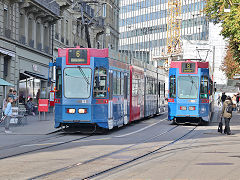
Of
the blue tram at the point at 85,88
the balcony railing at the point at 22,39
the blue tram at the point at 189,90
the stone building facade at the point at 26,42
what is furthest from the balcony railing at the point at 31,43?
the blue tram at the point at 85,88

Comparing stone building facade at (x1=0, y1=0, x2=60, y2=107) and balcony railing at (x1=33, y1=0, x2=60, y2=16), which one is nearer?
stone building facade at (x1=0, y1=0, x2=60, y2=107)

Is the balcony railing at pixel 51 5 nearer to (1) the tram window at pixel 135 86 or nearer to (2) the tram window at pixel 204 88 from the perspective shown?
(1) the tram window at pixel 135 86

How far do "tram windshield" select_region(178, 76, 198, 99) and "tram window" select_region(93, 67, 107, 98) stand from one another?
24.1 ft

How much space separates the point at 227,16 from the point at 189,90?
4.21m

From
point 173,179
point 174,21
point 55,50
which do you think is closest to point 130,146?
point 173,179

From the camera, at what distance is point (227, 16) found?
26.8m

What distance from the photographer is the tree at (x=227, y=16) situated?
26.2 metres

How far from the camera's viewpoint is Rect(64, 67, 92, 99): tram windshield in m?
19.5

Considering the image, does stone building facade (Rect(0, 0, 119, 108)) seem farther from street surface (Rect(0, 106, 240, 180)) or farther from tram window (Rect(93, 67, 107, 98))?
street surface (Rect(0, 106, 240, 180))

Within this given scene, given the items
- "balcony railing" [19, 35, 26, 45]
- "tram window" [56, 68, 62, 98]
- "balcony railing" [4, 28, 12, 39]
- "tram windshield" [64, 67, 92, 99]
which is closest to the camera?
"tram windshield" [64, 67, 92, 99]

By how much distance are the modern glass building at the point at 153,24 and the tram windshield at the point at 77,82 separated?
8917 cm

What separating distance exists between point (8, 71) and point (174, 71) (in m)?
12.1

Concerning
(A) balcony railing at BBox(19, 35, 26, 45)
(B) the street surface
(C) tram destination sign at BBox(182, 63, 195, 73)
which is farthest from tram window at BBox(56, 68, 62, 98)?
(A) balcony railing at BBox(19, 35, 26, 45)

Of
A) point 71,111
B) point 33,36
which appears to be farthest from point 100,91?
point 33,36
